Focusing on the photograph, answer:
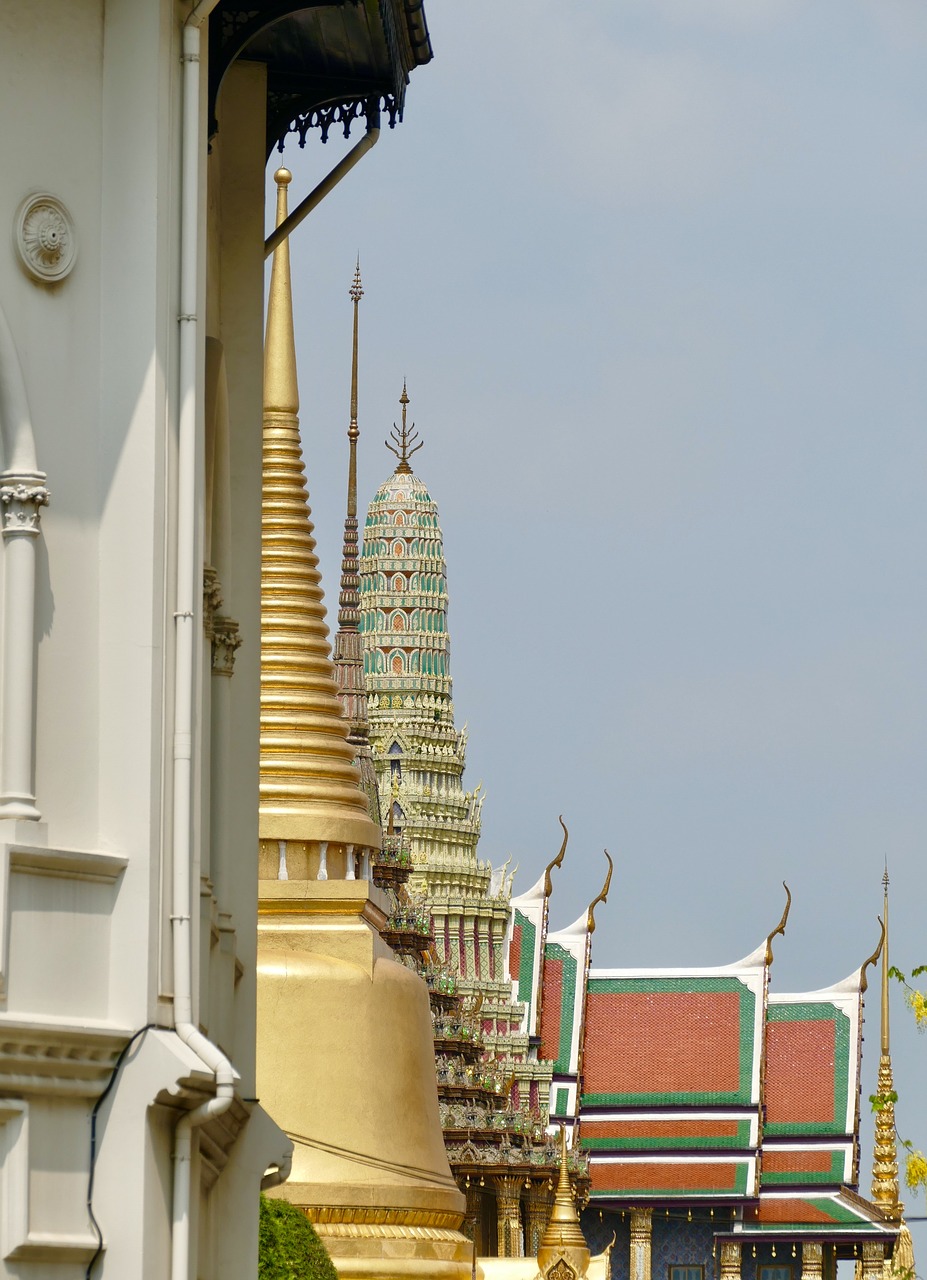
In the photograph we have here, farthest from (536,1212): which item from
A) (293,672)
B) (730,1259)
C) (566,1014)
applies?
(293,672)

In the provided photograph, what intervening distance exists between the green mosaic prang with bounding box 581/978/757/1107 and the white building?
43702 millimetres

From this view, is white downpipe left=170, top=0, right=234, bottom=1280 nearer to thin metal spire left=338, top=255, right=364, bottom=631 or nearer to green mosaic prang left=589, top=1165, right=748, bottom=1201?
thin metal spire left=338, top=255, right=364, bottom=631

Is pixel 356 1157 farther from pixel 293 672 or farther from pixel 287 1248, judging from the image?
pixel 287 1248

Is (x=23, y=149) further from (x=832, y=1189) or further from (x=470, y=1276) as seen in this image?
(x=832, y=1189)

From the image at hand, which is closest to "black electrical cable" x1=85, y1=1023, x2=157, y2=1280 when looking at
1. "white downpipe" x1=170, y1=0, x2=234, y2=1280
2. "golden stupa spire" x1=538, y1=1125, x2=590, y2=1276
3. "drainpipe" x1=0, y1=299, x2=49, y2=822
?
"white downpipe" x1=170, y1=0, x2=234, y2=1280

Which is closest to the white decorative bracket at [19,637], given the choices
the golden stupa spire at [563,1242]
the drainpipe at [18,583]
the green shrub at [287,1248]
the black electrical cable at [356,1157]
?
the drainpipe at [18,583]

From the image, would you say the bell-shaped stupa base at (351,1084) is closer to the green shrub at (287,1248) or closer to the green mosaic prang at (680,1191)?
the green shrub at (287,1248)

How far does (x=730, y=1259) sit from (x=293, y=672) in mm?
32232

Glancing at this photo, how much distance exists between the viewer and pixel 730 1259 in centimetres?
5116

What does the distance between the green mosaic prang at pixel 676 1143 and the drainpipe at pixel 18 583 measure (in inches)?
1749

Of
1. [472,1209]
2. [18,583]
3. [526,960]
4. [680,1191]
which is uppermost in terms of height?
[18,583]

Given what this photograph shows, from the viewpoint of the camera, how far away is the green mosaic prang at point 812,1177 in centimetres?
5112

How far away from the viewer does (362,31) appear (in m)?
10.2

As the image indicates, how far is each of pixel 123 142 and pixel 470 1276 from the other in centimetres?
1450
